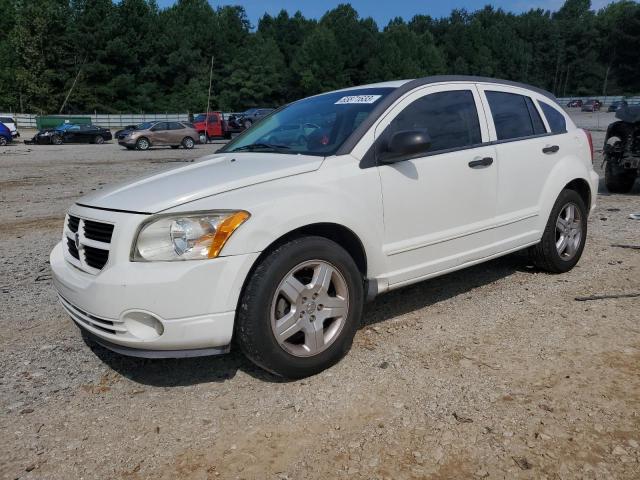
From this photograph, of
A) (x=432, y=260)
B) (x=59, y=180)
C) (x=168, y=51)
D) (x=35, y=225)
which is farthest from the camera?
(x=168, y=51)

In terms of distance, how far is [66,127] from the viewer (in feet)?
105

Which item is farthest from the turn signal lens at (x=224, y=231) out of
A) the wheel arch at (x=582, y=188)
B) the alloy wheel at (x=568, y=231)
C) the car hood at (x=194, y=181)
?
the wheel arch at (x=582, y=188)

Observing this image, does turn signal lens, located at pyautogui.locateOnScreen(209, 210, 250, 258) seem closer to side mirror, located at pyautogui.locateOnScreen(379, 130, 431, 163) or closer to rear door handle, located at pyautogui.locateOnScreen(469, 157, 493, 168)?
side mirror, located at pyautogui.locateOnScreen(379, 130, 431, 163)

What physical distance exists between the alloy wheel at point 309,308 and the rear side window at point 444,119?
3.52 ft

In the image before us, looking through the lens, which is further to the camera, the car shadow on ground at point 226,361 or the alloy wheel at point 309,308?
the car shadow on ground at point 226,361

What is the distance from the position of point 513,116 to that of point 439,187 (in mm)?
1255

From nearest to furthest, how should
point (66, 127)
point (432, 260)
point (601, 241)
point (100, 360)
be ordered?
point (100, 360), point (432, 260), point (601, 241), point (66, 127)

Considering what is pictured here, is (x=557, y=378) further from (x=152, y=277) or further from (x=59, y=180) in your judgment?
(x=59, y=180)

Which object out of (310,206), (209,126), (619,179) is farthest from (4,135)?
(310,206)

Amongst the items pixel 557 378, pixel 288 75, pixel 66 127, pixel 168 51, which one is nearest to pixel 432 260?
pixel 557 378

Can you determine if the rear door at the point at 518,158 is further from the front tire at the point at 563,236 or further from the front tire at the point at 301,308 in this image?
the front tire at the point at 301,308

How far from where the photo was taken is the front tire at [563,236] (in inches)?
190

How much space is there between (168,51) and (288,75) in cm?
2116

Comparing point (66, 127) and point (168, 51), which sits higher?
point (168, 51)
